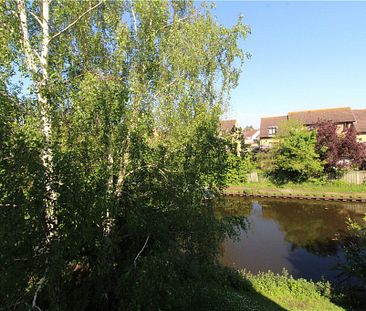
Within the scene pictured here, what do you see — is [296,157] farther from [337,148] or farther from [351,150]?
[351,150]

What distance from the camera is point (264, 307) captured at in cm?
1005

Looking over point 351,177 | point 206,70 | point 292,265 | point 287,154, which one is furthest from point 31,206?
point 351,177

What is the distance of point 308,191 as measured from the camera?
30.2 m

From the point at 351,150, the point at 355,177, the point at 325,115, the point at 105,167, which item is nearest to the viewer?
the point at 105,167

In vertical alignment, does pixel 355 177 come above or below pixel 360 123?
below

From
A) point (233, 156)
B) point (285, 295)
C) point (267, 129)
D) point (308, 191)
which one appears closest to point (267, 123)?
point (267, 129)

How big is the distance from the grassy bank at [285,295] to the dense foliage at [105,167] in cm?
206

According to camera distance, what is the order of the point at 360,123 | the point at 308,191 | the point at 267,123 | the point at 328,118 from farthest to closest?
the point at 267,123, the point at 328,118, the point at 360,123, the point at 308,191

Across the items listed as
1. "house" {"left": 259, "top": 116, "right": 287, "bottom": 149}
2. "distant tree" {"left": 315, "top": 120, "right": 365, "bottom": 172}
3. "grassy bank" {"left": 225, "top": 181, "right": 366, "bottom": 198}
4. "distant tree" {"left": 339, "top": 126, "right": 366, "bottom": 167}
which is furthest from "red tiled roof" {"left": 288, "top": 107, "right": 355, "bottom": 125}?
"grassy bank" {"left": 225, "top": 181, "right": 366, "bottom": 198}

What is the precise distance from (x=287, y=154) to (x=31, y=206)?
1172 inches

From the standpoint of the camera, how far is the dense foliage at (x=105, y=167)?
5.45 meters

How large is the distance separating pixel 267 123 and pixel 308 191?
22.5m

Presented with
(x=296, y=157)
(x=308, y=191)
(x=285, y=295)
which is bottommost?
(x=285, y=295)

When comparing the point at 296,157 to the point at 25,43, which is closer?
the point at 25,43
